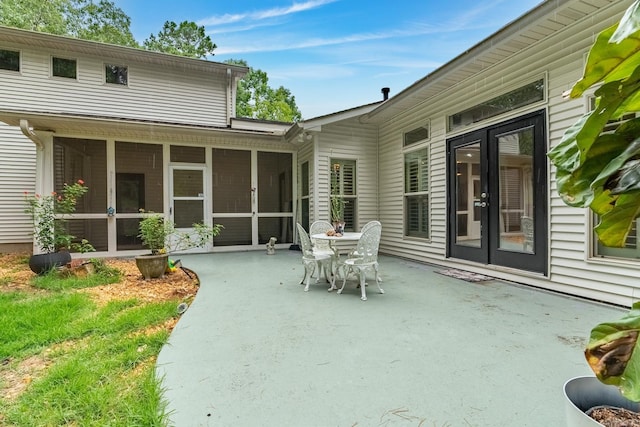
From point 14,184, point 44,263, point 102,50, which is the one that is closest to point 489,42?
point 44,263

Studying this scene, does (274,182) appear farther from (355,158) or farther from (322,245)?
(322,245)

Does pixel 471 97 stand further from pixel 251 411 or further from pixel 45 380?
pixel 45 380

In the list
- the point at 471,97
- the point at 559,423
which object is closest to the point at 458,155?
the point at 471,97

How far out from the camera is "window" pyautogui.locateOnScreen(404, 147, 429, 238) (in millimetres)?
5742

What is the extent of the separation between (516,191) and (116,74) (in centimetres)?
972

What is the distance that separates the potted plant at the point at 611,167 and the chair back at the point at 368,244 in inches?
Answer: 107

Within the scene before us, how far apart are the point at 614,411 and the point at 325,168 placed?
19.2 feet

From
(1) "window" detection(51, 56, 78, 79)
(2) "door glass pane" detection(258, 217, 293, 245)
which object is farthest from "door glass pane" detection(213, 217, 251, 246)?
(1) "window" detection(51, 56, 78, 79)

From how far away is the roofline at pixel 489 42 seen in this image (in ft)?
10.2

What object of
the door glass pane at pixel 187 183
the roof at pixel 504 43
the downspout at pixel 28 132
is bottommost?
the door glass pane at pixel 187 183

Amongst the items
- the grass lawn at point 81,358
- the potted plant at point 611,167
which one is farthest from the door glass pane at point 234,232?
the potted plant at point 611,167

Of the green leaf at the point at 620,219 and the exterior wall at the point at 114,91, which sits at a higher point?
the exterior wall at the point at 114,91

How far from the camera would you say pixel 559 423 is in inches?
55.6

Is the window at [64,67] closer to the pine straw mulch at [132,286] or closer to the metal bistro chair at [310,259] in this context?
the pine straw mulch at [132,286]
